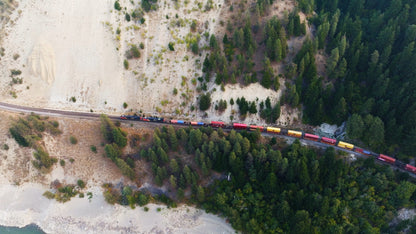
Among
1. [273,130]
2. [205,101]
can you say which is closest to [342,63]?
[273,130]

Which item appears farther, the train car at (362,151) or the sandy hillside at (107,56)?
the sandy hillside at (107,56)

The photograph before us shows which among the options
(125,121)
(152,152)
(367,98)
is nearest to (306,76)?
(367,98)

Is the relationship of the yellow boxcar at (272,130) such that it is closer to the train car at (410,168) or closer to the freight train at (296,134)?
the freight train at (296,134)

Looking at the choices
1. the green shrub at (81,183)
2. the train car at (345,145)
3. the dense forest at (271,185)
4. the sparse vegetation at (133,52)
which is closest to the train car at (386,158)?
the dense forest at (271,185)

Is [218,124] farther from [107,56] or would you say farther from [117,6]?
[117,6]

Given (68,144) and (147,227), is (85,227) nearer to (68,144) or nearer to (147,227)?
(147,227)
